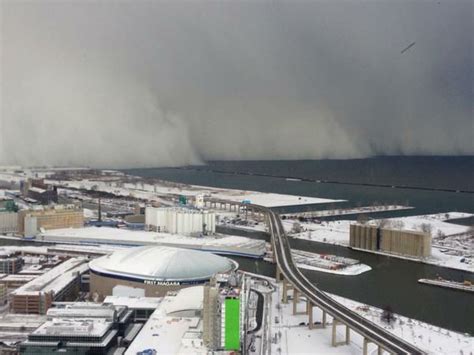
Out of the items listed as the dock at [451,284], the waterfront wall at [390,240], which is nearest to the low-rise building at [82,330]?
the dock at [451,284]

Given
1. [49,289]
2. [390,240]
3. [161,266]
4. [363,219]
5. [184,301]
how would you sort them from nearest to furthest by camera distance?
[184,301], [49,289], [161,266], [390,240], [363,219]

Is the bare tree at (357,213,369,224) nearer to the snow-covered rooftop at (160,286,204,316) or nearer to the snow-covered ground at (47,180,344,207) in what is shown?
the snow-covered ground at (47,180,344,207)

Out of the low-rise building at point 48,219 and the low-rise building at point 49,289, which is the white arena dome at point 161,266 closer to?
the low-rise building at point 49,289

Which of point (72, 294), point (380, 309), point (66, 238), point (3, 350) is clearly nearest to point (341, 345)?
point (380, 309)

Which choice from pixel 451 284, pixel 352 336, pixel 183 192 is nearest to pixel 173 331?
pixel 352 336

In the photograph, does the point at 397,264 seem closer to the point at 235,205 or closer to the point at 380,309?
the point at 380,309

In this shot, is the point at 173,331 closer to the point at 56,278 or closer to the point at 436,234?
the point at 56,278
